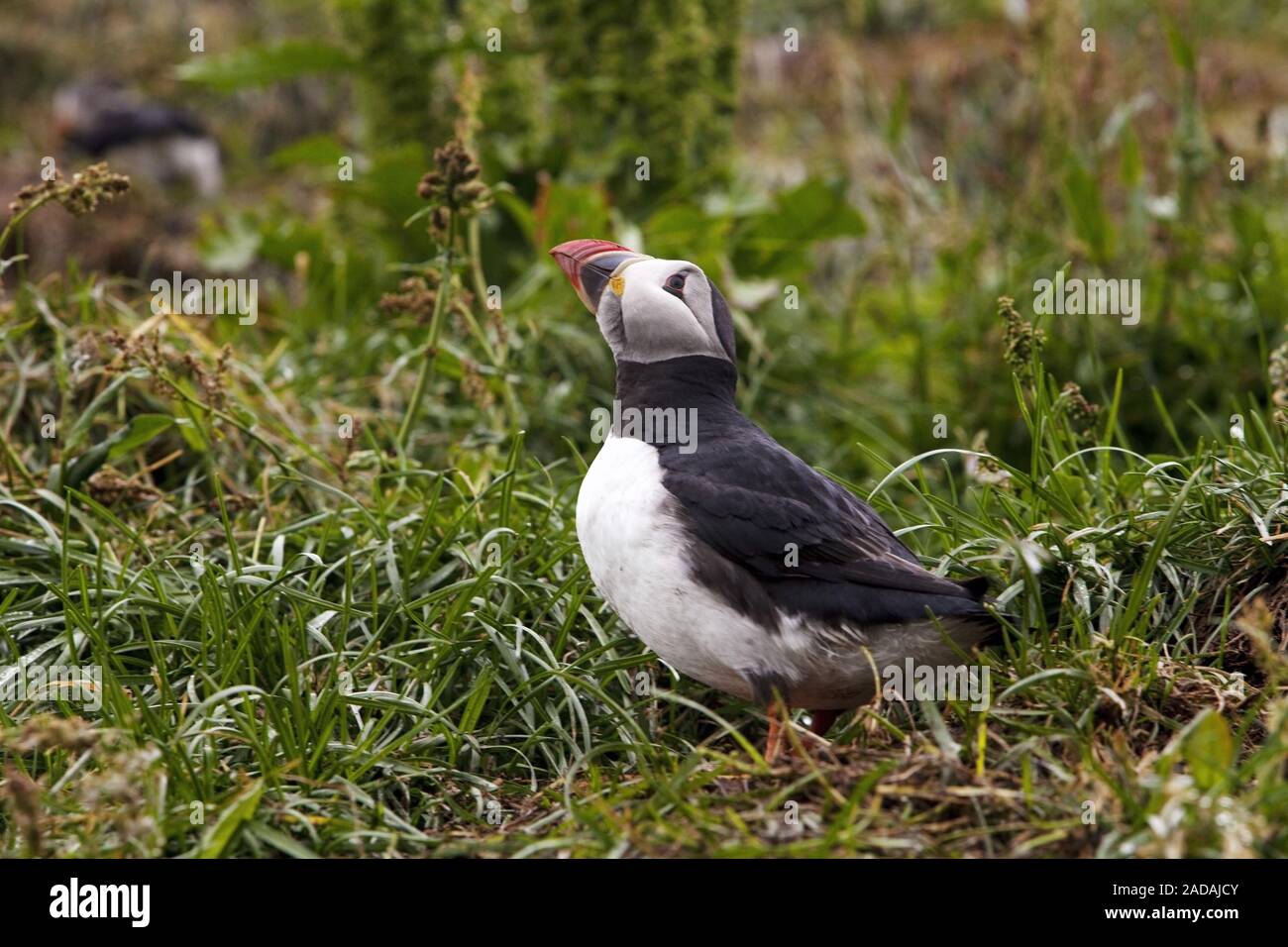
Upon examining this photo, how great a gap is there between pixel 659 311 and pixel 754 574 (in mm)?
614

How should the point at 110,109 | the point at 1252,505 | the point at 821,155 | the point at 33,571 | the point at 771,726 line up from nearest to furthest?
the point at 771,726
the point at 1252,505
the point at 33,571
the point at 821,155
the point at 110,109

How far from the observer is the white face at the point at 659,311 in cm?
312

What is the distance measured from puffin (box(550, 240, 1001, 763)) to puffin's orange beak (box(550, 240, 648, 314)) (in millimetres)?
80

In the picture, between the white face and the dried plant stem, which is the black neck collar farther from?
the dried plant stem

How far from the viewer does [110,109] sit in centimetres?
981

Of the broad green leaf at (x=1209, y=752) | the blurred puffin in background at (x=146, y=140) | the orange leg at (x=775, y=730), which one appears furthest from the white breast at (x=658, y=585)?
the blurred puffin in background at (x=146, y=140)

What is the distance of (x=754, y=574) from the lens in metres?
2.98

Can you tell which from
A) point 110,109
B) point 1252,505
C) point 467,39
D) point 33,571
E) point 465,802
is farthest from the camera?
point 110,109

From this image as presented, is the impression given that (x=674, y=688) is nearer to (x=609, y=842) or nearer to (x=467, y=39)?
(x=609, y=842)

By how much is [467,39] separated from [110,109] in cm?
504

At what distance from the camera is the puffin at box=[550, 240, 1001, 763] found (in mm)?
2912
